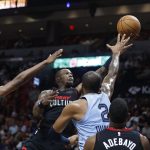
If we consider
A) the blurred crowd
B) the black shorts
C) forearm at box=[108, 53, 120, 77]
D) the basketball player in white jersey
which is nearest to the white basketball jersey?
the basketball player in white jersey

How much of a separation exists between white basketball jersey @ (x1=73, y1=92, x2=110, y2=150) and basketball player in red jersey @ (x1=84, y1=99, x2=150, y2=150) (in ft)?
2.71

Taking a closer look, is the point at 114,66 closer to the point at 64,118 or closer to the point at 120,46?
the point at 120,46

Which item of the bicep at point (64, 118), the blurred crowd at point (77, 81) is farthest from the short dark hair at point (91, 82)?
the blurred crowd at point (77, 81)

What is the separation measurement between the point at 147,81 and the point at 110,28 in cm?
552

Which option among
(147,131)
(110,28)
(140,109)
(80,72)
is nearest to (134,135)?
(147,131)

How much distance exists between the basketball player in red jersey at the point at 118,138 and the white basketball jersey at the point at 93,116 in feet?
2.71

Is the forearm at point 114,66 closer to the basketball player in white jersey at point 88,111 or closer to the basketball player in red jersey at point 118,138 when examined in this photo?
the basketball player in white jersey at point 88,111

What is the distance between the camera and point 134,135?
3607mm

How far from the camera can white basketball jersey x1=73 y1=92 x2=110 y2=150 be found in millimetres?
4441

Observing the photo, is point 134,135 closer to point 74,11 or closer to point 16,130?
point 16,130

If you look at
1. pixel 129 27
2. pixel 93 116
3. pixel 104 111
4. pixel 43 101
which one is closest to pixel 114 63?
pixel 129 27

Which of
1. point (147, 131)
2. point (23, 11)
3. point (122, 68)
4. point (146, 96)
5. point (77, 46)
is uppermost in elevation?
point (23, 11)

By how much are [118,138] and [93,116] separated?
91 centimetres

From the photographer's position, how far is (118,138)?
3.57 metres
